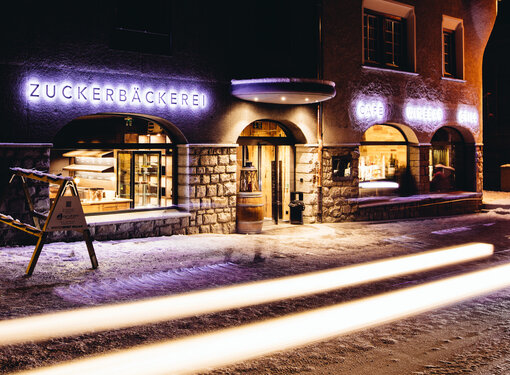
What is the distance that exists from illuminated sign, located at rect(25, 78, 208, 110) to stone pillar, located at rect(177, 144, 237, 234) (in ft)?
3.70

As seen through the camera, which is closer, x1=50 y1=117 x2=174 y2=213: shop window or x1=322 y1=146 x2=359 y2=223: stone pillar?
x1=50 y1=117 x2=174 y2=213: shop window

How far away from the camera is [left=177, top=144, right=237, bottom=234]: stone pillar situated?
11.0 metres

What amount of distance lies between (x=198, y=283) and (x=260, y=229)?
16.1 feet

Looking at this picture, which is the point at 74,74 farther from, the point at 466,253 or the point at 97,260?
the point at 466,253

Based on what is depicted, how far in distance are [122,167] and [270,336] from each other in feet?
23.5

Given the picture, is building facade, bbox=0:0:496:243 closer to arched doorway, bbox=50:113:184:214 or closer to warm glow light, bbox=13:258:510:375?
arched doorway, bbox=50:113:184:214

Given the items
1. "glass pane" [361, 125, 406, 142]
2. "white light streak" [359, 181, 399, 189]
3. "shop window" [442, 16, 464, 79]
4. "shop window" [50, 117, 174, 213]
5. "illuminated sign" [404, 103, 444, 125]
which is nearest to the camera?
"shop window" [50, 117, 174, 213]

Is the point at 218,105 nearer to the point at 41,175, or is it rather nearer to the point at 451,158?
the point at 41,175

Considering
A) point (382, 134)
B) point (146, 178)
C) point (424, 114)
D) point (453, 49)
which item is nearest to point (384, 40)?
point (424, 114)

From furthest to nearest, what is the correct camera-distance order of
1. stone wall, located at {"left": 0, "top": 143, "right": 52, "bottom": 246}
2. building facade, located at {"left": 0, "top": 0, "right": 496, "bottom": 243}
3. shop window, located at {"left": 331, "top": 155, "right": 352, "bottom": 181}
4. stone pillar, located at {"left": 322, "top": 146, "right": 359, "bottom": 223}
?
shop window, located at {"left": 331, "top": 155, "right": 352, "bottom": 181}, stone pillar, located at {"left": 322, "top": 146, "right": 359, "bottom": 223}, building facade, located at {"left": 0, "top": 0, "right": 496, "bottom": 243}, stone wall, located at {"left": 0, "top": 143, "right": 52, "bottom": 246}

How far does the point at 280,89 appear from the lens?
35.7 ft

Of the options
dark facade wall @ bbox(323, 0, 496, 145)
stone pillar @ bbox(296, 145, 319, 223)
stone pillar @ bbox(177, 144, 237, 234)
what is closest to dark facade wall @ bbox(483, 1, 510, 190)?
dark facade wall @ bbox(323, 0, 496, 145)

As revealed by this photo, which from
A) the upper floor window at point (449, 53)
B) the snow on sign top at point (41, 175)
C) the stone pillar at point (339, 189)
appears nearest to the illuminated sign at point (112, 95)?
the snow on sign top at point (41, 175)

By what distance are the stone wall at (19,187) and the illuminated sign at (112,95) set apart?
99 centimetres
